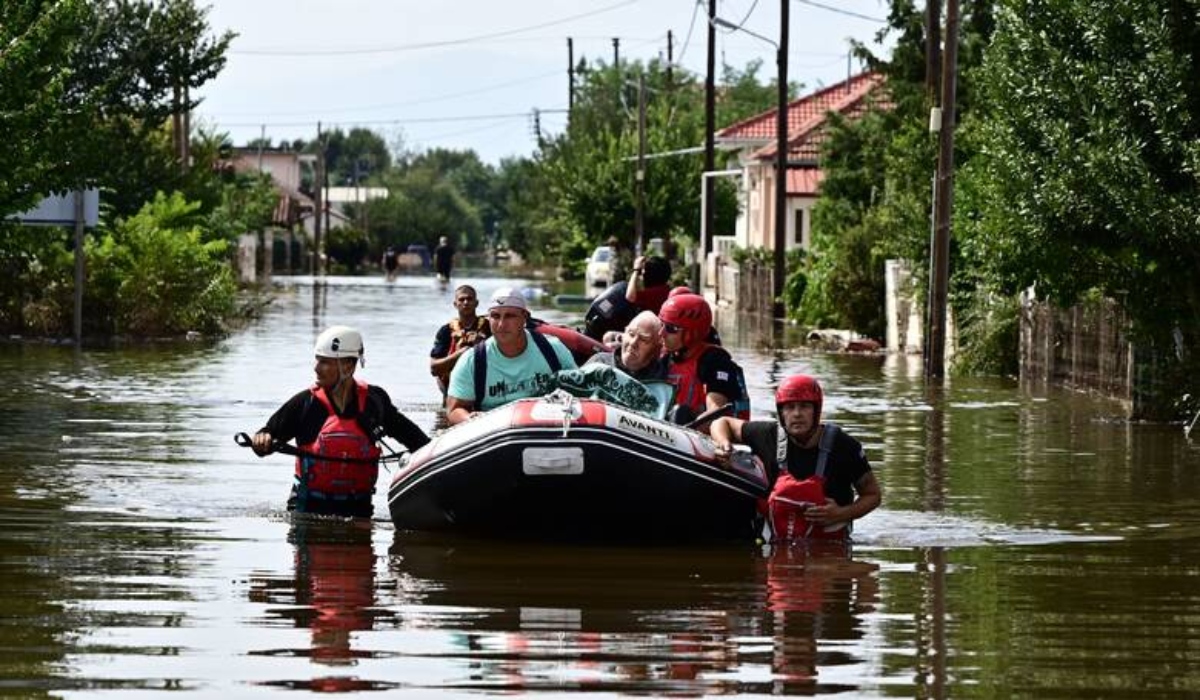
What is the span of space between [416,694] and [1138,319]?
17120 mm

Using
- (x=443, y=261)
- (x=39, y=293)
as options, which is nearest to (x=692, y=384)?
(x=39, y=293)

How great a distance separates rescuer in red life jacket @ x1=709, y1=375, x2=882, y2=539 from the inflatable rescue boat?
40 cm

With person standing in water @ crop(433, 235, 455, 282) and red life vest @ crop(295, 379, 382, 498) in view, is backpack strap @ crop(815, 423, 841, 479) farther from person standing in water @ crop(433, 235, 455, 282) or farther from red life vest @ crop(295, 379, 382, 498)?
person standing in water @ crop(433, 235, 455, 282)

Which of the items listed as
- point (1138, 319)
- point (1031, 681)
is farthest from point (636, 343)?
point (1138, 319)

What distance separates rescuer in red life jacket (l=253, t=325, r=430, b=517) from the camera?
14.7 meters

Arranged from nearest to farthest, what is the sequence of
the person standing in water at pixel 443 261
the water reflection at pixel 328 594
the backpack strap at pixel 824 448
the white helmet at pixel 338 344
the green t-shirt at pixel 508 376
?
the water reflection at pixel 328 594 → the backpack strap at pixel 824 448 → the white helmet at pixel 338 344 → the green t-shirt at pixel 508 376 → the person standing in water at pixel 443 261

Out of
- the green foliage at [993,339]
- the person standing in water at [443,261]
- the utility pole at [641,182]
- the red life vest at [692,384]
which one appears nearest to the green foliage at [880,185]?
the green foliage at [993,339]

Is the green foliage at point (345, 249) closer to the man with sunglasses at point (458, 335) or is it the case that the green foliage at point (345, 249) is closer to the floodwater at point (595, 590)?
the man with sunglasses at point (458, 335)

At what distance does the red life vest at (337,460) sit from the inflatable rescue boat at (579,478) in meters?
0.30

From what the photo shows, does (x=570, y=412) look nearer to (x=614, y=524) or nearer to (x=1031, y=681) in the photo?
(x=614, y=524)

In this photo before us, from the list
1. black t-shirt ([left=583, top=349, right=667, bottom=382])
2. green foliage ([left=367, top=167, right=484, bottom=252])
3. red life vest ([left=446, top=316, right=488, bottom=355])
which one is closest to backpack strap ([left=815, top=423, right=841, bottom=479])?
black t-shirt ([left=583, top=349, right=667, bottom=382])

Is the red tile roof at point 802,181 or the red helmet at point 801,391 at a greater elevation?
the red tile roof at point 802,181

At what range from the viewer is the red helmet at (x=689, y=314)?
15.2 meters

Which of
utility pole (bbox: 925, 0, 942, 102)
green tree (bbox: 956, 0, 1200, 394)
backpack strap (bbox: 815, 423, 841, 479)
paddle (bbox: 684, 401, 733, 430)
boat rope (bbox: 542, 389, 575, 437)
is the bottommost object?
backpack strap (bbox: 815, 423, 841, 479)
